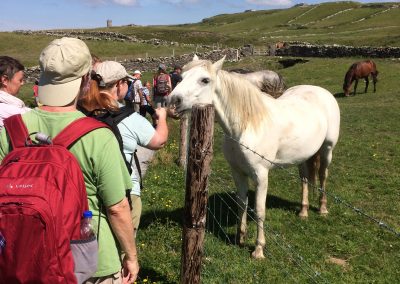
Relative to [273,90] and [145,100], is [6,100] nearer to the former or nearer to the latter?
[273,90]

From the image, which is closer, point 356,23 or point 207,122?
point 207,122

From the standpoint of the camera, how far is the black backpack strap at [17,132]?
2074mm

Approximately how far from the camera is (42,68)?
212cm

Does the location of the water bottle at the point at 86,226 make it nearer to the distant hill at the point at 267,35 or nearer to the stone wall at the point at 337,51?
the stone wall at the point at 337,51

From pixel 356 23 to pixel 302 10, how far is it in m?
32.4

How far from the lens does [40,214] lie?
5.86 ft

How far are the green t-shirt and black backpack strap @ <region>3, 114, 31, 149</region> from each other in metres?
0.03

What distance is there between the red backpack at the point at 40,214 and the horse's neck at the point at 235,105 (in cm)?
302

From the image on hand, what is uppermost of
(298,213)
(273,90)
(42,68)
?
(42,68)

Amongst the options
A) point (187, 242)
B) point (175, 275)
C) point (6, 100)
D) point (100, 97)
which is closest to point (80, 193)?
point (100, 97)

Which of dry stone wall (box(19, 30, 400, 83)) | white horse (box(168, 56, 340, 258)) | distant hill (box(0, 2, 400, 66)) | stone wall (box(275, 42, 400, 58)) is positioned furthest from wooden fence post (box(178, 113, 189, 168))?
distant hill (box(0, 2, 400, 66))

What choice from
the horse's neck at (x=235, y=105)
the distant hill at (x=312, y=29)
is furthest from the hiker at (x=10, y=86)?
the distant hill at (x=312, y=29)

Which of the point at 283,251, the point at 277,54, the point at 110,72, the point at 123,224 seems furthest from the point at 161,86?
the point at 277,54

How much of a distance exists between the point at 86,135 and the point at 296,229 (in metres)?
4.68
